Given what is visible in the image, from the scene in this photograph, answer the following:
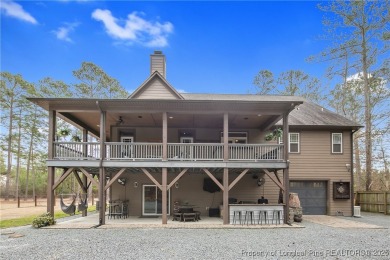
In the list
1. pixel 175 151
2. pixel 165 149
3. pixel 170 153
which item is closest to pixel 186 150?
pixel 175 151

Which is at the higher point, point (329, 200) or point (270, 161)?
point (270, 161)

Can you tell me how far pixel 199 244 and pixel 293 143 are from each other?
34.3ft

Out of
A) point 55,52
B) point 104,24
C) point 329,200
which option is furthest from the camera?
point 55,52

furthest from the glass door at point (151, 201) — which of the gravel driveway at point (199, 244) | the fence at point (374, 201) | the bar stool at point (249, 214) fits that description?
the fence at point (374, 201)

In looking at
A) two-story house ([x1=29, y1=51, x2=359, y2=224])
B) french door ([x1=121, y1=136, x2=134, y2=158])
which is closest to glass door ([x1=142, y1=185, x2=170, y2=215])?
two-story house ([x1=29, y1=51, x2=359, y2=224])

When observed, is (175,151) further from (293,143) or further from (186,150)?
(293,143)

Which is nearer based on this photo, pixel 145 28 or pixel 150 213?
pixel 150 213

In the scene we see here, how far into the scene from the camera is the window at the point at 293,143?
17.6m

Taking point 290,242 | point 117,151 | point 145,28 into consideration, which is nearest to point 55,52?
point 145,28

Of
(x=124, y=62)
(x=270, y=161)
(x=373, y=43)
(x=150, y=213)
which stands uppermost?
(x=124, y=62)

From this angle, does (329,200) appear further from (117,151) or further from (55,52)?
(55,52)

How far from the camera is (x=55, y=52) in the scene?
3359 centimetres

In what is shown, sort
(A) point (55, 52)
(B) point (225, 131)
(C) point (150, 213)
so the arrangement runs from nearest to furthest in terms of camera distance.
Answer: (B) point (225, 131) → (C) point (150, 213) → (A) point (55, 52)

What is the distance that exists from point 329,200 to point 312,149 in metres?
Answer: 2.94
